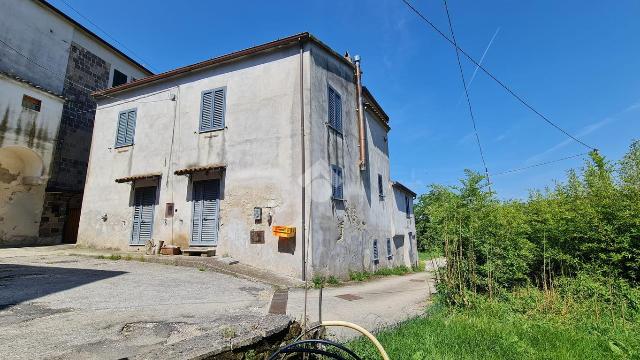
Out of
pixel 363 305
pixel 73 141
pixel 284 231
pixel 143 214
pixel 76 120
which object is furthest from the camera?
pixel 76 120

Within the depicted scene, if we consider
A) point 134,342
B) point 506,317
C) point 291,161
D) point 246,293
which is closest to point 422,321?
point 506,317

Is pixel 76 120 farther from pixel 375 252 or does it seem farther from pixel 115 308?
pixel 375 252

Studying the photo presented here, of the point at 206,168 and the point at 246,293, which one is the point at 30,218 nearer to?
the point at 206,168

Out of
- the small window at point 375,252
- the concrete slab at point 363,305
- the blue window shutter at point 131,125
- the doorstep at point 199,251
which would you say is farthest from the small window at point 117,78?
the concrete slab at point 363,305

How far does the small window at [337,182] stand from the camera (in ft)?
37.3

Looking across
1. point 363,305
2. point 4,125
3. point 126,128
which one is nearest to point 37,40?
point 4,125

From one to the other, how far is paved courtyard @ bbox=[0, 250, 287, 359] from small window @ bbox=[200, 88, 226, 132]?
5054mm

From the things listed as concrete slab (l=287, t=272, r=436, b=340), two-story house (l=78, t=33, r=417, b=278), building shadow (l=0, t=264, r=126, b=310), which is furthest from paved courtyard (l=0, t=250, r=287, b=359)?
two-story house (l=78, t=33, r=417, b=278)

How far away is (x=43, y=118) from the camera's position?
14289 millimetres

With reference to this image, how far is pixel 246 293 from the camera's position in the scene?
7.23 metres

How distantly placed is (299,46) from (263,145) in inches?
138

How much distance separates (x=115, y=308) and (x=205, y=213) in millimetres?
6289

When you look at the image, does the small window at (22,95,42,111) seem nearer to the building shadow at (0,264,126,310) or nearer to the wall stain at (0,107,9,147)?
the wall stain at (0,107,9,147)

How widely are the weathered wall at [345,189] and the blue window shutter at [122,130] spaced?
8.16 meters
